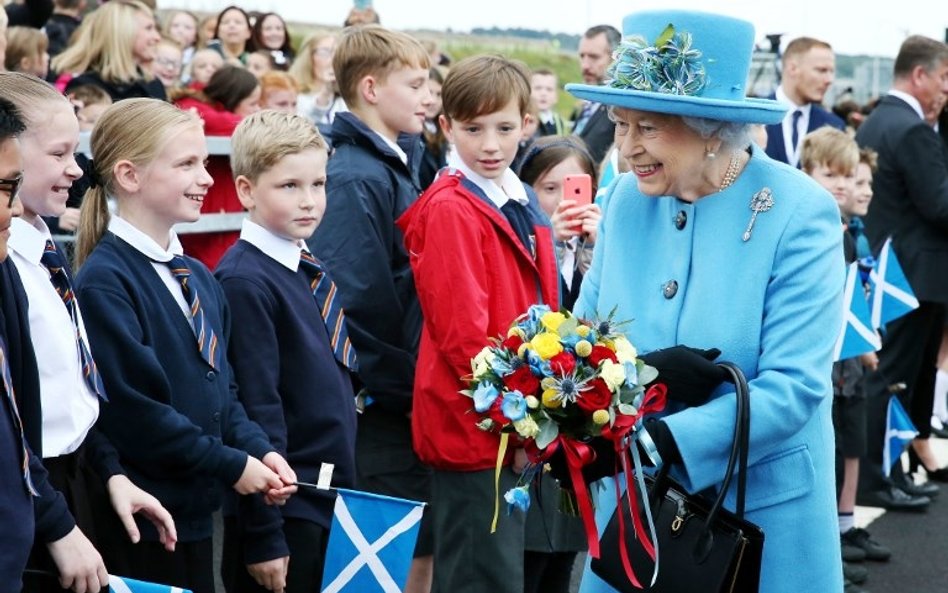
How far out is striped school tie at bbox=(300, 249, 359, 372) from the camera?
4.42 m

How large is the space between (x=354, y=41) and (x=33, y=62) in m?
3.28

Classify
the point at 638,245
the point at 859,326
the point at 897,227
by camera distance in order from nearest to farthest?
the point at 638,245
the point at 859,326
the point at 897,227

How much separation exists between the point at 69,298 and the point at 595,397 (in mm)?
1351

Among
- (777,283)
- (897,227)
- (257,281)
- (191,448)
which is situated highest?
(777,283)

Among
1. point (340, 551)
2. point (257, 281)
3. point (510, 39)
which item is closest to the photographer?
point (340, 551)

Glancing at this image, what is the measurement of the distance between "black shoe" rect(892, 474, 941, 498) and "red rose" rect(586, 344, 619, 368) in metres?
5.58

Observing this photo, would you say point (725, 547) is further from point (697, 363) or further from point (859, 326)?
point (859, 326)

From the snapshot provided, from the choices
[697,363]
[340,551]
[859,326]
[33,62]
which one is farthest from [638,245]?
[33,62]

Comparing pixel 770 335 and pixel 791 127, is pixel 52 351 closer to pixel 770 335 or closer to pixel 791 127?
pixel 770 335

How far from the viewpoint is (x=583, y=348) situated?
303 cm

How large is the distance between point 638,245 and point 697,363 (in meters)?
0.49

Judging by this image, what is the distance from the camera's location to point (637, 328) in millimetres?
3451

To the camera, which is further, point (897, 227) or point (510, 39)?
point (510, 39)

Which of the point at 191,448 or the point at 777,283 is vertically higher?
the point at 777,283
